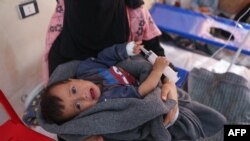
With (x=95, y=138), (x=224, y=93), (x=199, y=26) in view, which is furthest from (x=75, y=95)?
(x=199, y=26)

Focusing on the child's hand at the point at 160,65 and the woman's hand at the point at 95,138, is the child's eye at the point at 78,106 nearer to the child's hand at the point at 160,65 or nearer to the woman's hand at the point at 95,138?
the woman's hand at the point at 95,138

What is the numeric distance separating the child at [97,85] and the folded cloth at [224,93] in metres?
0.56

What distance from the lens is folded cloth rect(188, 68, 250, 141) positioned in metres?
1.30

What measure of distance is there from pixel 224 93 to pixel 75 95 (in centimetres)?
85

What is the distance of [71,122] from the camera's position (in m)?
0.86

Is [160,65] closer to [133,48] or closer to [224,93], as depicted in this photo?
[133,48]

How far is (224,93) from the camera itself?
4.46ft

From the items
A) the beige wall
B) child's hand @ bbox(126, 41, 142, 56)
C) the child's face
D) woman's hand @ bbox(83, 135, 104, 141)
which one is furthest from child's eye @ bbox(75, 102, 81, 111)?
the beige wall

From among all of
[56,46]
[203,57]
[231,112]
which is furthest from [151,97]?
[203,57]

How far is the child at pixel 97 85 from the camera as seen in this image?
88 centimetres

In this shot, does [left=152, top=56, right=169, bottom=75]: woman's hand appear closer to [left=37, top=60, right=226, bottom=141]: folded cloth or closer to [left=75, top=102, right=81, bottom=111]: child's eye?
[left=37, top=60, right=226, bottom=141]: folded cloth

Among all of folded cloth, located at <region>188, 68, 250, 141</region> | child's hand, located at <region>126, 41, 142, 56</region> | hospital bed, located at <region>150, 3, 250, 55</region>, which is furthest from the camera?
hospital bed, located at <region>150, 3, 250, 55</region>

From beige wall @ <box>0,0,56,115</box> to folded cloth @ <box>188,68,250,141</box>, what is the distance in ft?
2.88

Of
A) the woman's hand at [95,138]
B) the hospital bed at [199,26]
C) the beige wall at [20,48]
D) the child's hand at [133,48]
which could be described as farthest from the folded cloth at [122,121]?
the hospital bed at [199,26]
